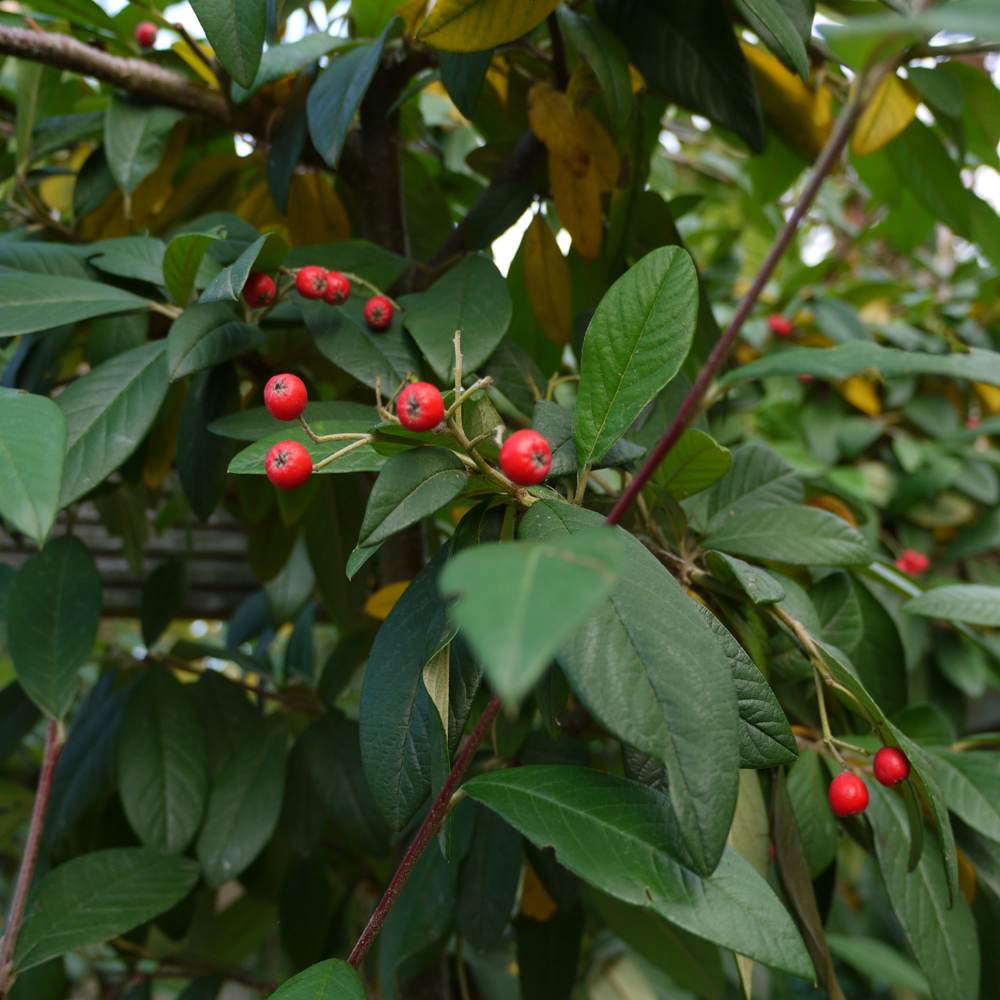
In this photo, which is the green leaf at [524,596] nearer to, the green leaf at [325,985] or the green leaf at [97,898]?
the green leaf at [325,985]

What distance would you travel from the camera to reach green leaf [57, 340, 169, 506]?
1.89 ft

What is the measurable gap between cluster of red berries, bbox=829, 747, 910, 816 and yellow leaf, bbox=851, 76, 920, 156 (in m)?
0.52

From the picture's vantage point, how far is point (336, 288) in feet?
2.07

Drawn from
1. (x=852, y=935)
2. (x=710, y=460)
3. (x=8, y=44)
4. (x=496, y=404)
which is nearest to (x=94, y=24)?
(x=8, y=44)

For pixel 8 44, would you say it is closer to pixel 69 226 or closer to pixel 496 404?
pixel 69 226

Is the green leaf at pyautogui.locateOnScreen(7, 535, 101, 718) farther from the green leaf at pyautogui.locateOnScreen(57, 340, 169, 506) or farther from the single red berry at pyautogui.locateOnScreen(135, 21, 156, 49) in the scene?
the single red berry at pyautogui.locateOnScreen(135, 21, 156, 49)

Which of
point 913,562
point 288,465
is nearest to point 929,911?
point 288,465

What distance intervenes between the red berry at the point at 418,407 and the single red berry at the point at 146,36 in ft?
2.11

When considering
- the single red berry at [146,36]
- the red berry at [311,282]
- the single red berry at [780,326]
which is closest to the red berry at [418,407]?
the red berry at [311,282]

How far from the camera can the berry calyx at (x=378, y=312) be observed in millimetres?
645

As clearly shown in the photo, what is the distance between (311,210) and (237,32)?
30 centimetres

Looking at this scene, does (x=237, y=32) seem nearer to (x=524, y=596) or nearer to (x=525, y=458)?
(x=525, y=458)

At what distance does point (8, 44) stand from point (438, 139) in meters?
0.58

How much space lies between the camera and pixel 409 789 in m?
0.50
